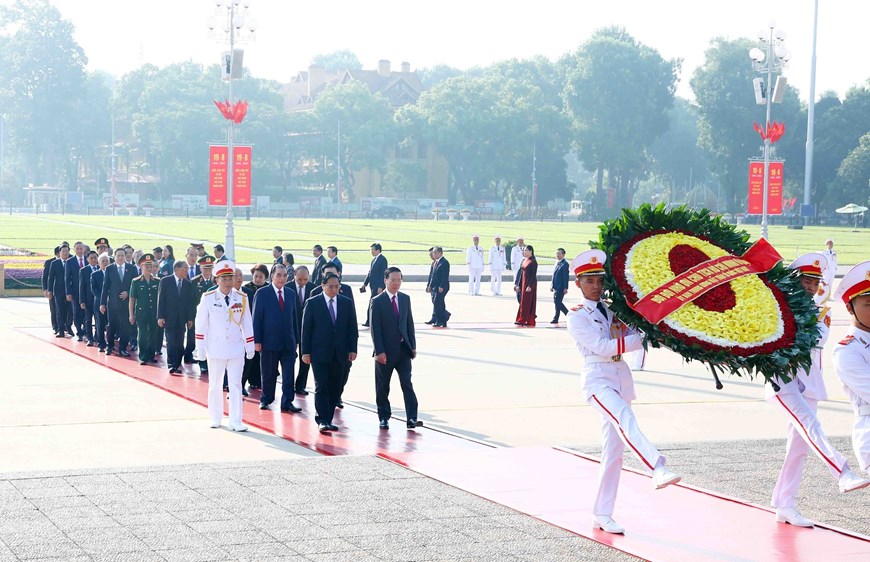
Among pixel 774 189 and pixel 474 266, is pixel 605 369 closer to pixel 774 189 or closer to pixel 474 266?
pixel 474 266

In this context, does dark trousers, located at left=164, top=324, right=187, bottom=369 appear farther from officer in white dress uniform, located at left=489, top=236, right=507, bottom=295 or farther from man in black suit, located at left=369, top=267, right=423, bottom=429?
officer in white dress uniform, located at left=489, top=236, right=507, bottom=295

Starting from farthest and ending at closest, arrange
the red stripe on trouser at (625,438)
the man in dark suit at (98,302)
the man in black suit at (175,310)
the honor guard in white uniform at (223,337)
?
the man in dark suit at (98,302) < the man in black suit at (175,310) < the honor guard in white uniform at (223,337) < the red stripe on trouser at (625,438)

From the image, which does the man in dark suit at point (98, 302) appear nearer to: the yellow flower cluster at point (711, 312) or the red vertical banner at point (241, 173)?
the red vertical banner at point (241, 173)

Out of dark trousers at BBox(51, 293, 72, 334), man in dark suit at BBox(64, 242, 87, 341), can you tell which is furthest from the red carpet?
dark trousers at BBox(51, 293, 72, 334)

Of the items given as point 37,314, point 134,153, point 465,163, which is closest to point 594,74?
point 465,163

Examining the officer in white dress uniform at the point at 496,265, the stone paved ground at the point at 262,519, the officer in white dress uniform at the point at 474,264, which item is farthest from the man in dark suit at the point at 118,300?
the officer in white dress uniform at the point at 496,265

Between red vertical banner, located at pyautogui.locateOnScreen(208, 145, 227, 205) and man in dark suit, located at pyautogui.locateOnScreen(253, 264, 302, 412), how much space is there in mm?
15845

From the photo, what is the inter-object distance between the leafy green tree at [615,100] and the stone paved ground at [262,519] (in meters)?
95.6

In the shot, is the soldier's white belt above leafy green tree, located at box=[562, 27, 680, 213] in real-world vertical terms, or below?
below

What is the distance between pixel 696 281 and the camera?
6902mm

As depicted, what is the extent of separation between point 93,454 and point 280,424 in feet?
7.15

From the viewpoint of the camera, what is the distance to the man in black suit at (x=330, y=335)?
11.1m

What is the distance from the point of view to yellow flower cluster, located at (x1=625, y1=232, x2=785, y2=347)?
22.0 ft

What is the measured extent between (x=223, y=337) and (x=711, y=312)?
223 inches
